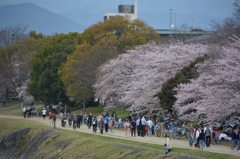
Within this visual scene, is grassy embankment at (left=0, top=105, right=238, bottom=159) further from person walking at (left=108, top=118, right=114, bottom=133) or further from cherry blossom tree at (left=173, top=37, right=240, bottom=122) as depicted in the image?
cherry blossom tree at (left=173, top=37, right=240, bottom=122)

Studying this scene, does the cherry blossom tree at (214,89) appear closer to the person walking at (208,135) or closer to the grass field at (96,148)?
the person walking at (208,135)

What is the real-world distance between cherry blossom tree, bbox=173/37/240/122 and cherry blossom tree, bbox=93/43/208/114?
5.86 m

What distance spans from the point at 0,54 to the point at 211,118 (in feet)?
261

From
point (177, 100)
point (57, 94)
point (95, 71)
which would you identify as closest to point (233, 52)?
point (177, 100)

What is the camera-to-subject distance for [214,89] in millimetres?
38312

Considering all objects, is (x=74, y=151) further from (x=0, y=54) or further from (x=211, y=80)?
(x=0, y=54)

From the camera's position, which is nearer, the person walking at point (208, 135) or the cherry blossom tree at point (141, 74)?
the person walking at point (208, 135)

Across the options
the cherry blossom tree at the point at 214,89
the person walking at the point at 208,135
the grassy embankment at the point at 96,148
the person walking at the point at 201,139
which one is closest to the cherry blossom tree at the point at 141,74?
the cherry blossom tree at the point at 214,89

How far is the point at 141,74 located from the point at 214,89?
17.1 metres

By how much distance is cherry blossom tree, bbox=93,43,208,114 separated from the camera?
50.3 meters

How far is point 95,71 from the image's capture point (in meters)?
65.7

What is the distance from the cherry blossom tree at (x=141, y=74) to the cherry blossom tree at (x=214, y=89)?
586 cm

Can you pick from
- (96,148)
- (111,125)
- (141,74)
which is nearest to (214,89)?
(96,148)

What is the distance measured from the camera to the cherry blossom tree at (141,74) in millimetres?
50312
